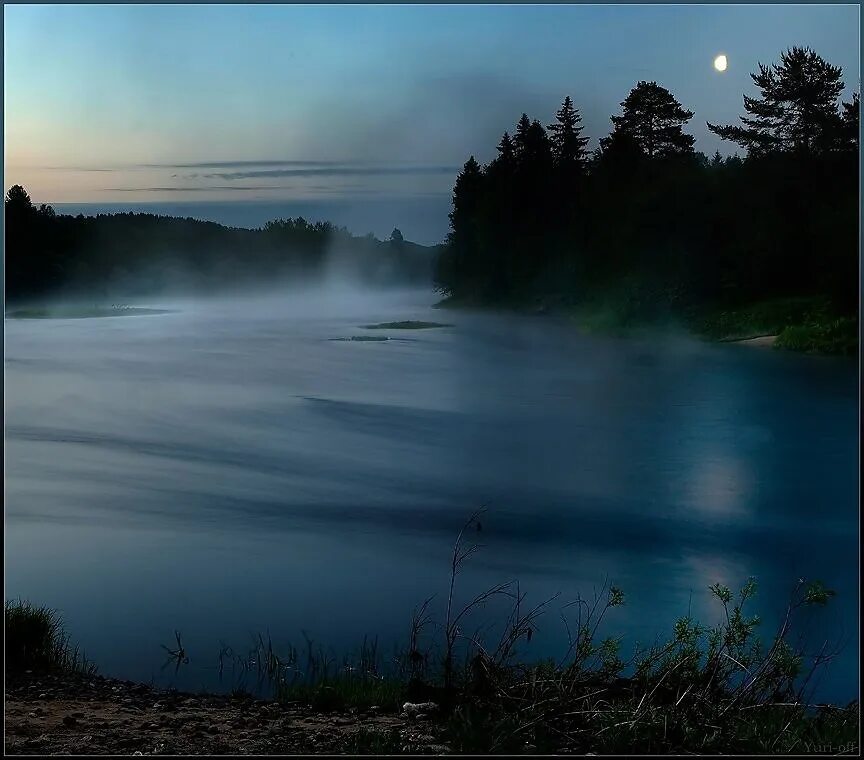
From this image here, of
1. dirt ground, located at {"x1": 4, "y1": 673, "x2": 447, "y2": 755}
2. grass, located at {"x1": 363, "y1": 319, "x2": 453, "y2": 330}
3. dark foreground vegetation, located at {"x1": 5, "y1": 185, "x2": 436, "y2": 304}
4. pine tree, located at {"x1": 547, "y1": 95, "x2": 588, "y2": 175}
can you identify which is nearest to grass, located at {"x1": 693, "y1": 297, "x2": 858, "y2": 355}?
pine tree, located at {"x1": 547, "y1": 95, "x2": 588, "y2": 175}

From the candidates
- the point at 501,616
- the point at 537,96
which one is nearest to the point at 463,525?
the point at 501,616

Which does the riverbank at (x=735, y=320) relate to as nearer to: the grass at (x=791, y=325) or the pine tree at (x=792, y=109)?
the grass at (x=791, y=325)

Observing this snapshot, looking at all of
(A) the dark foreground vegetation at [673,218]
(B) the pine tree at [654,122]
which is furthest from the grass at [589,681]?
(B) the pine tree at [654,122]

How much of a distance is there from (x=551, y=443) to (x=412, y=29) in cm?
172

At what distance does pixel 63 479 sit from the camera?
412 cm

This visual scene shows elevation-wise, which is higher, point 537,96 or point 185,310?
point 537,96

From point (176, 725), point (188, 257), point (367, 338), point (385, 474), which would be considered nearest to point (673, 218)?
point (367, 338)

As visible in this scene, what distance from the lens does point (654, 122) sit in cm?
418

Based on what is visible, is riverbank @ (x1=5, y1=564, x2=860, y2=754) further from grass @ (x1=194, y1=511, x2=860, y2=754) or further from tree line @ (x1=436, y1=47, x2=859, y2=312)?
tree line @ (x1=436, y1=47, x2=859, y2=312)

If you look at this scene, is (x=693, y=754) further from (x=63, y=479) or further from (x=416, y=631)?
(x=63, y=479)

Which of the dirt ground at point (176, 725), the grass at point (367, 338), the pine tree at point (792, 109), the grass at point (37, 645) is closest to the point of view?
the dirt ground at point (176, 725)

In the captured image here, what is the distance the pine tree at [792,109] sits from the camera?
402 cm

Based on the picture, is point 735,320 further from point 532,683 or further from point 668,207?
point 532,683

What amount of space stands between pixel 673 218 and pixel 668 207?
0.05 m
